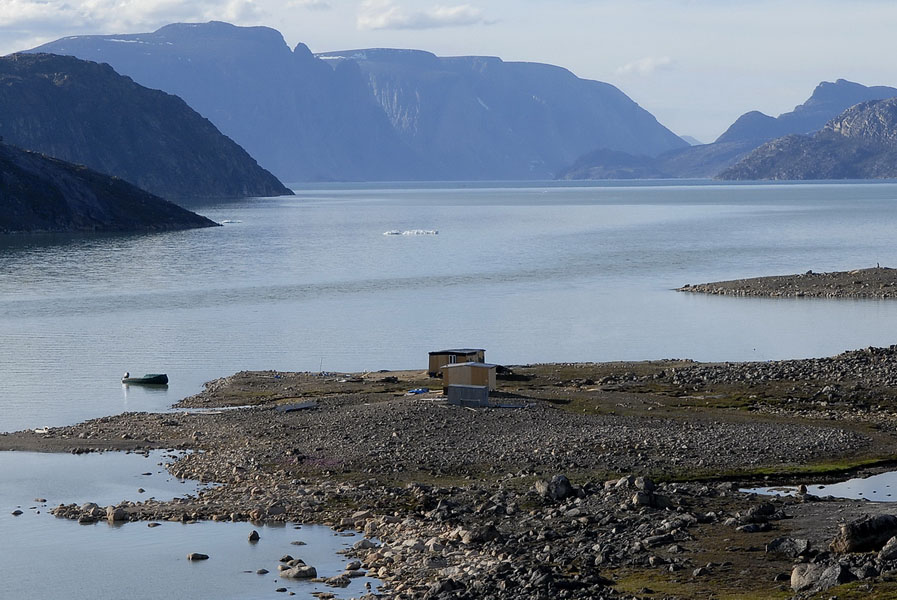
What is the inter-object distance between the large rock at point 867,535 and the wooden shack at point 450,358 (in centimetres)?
3324

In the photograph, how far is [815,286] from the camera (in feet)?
363

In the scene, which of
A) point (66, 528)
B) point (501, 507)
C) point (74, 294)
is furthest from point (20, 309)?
point (501, 507)

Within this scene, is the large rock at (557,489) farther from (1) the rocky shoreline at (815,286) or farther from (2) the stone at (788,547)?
(1) the rocky shoreline at (815,286)

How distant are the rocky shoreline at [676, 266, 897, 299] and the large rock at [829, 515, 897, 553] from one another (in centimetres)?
8036

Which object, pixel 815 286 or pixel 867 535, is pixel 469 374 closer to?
pixel 867 535

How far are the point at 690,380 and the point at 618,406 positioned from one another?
8.74m

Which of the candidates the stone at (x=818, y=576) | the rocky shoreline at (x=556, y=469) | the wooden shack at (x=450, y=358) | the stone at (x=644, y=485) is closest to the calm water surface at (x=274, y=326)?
the rocky shoreline at (x=556, y=469)

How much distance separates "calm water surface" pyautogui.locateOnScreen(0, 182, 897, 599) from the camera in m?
34.5

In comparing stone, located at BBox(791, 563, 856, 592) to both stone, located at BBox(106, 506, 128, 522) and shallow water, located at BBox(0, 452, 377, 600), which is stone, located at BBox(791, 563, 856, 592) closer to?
shallow water, located at BBox(0, 452, 377, 600)

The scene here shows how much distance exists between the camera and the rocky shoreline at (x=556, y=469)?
28.6m

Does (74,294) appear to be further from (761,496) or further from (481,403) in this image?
(761,496)

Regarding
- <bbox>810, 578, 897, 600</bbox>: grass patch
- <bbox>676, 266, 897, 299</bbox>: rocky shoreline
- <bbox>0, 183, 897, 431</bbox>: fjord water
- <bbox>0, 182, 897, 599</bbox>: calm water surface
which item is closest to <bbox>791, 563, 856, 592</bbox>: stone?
Answer: <bbox>810, 578, 897, 600</bbox>: grass patch

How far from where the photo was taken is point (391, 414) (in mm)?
49375

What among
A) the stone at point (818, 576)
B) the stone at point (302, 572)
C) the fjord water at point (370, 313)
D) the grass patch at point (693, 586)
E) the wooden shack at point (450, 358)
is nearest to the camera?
the stone at point (818, 576)
